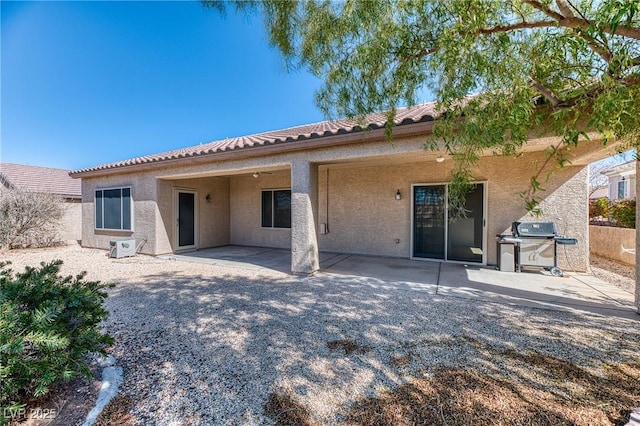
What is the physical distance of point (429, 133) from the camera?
18.5 ft

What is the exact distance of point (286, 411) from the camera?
2445 millimetres

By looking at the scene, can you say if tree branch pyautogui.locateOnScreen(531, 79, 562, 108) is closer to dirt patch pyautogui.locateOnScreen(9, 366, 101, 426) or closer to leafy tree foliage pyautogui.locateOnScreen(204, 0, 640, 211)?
leafy tree foliage pyautogui.locateOnScreen(204, 0, 640, 211)

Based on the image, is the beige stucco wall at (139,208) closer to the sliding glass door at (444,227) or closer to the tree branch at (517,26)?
the sliding glass door at (444,227)

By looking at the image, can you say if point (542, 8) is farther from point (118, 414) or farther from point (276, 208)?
point (276, 208)

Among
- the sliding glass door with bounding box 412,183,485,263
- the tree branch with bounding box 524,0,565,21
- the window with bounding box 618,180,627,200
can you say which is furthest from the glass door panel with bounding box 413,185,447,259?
the window with bounding box 618,180,627,200

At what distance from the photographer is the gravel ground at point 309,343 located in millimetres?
2670

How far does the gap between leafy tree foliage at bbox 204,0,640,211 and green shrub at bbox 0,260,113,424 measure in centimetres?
398

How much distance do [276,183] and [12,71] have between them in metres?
8.37

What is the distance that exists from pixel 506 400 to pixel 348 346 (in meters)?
1.75

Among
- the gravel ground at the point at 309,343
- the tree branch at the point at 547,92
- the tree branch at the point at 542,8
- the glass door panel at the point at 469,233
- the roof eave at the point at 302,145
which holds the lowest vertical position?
the gravel ground at the point at 309,343

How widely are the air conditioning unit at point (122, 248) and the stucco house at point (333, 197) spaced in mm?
441

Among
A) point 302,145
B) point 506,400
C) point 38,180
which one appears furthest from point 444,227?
point 38,180

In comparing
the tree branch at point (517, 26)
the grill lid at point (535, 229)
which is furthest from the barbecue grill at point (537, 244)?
the tree branch at point (517, 26)

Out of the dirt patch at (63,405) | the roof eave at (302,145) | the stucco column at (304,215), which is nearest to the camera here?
the dirt patch at (63,405)
